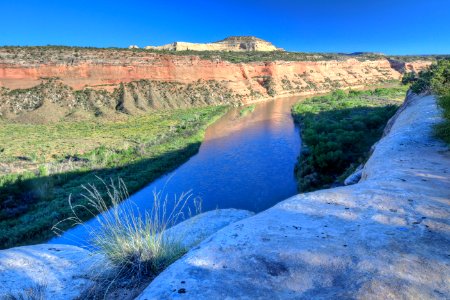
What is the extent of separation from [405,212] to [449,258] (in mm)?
1957

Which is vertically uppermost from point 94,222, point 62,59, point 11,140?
point 62,59

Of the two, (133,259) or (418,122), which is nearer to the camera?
(133,259)

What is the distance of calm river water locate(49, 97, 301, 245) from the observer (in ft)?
64.0

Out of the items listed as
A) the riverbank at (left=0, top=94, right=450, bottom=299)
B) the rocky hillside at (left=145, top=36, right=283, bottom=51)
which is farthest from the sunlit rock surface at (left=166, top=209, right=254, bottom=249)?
the rocky hillside at (left=145, top=36, right=283, bottom=51)

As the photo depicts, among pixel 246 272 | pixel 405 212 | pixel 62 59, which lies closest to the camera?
pixel 246 272

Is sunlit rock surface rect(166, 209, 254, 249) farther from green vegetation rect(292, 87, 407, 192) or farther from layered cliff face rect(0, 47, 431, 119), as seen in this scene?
layered cliff face rect(0, 47, 431, 119)

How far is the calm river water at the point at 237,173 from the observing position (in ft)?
64.0

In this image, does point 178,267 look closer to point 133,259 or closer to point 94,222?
point 133,259

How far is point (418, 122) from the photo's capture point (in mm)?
16984

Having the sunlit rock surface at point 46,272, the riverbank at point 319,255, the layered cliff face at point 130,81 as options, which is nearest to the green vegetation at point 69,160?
the layered cliff face at point 130,81

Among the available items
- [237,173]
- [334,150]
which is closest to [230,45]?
[237,173]

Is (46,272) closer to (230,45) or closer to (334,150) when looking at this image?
(334,150)

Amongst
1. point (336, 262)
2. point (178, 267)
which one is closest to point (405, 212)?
point (336, 262)

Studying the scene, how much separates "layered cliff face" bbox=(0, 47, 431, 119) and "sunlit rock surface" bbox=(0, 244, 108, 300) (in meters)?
48.0
